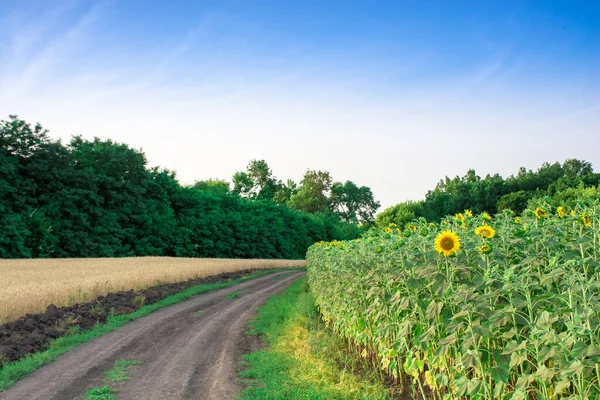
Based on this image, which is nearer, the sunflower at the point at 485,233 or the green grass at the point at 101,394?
the sunflower at the point at 485,233

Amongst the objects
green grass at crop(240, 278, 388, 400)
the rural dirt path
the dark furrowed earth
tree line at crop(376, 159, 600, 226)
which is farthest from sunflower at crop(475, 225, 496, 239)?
tree line at crop(376, 159, 600, 226)

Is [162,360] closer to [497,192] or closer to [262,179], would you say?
[497,192]

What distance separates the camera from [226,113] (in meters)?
27.5

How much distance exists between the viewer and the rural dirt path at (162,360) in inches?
312

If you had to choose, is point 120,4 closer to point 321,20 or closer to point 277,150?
point 321,20

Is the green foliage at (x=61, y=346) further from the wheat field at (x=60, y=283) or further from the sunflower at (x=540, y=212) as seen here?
the sunflower at (x=540, y=212)

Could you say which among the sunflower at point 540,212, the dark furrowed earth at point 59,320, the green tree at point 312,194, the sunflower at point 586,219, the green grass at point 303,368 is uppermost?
the green tree at point 312,194

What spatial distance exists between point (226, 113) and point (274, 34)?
693 cm

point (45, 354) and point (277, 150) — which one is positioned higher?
point (277, 150)

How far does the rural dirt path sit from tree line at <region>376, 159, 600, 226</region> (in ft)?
192

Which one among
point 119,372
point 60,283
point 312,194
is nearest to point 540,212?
point 119,372

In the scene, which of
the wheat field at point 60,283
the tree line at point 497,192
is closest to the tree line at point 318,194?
the tree line at point 497,192

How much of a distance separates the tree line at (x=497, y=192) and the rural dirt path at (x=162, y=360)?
5846 cm

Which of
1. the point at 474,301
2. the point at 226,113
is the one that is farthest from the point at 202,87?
the point at 474,301
